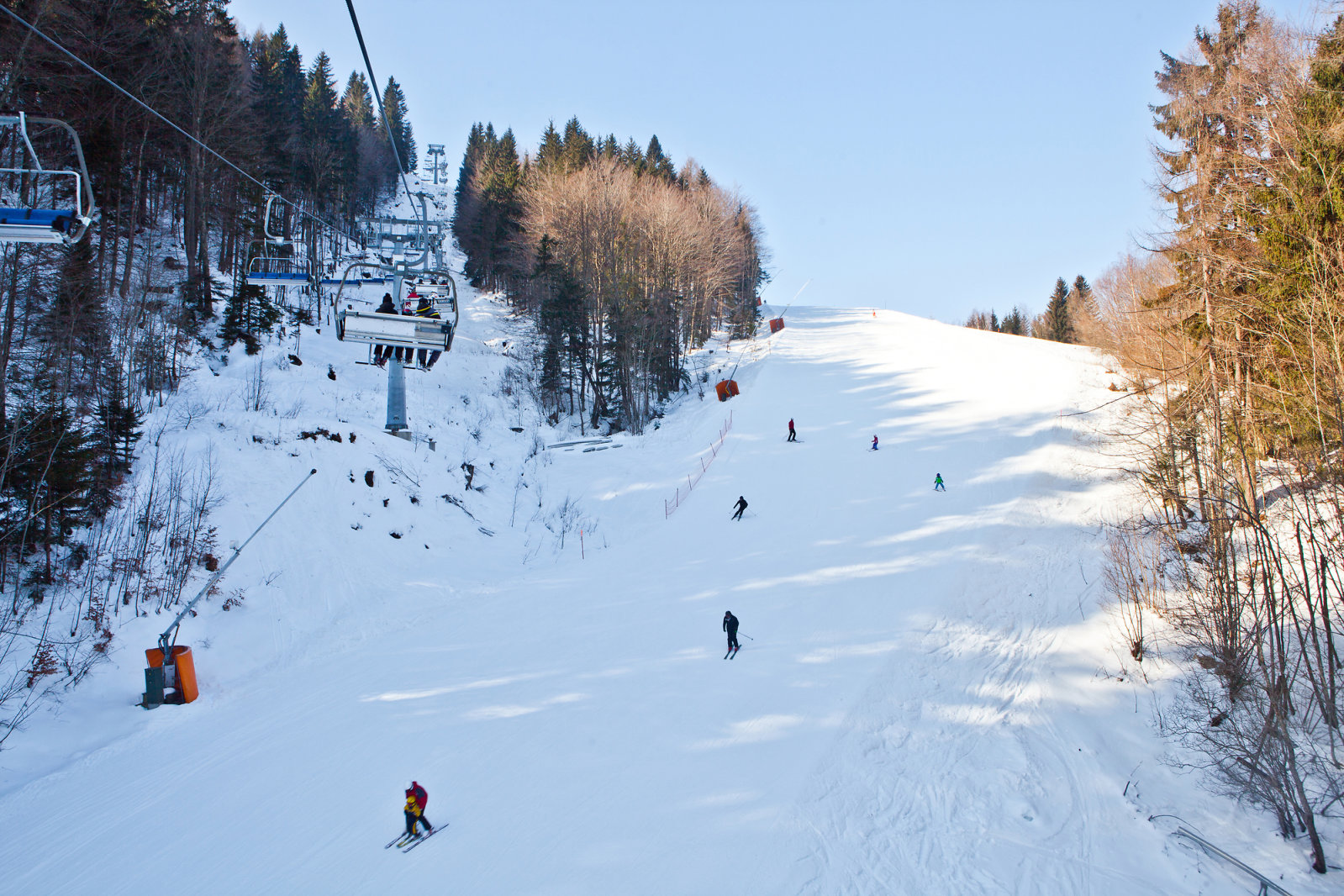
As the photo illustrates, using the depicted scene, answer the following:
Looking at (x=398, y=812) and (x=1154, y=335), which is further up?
(x=1154, y=335)

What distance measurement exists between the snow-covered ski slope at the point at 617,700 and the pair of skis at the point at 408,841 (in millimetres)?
147

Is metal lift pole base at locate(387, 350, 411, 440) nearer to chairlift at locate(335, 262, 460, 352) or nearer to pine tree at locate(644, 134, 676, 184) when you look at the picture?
chairlift at locate(335, 262, 460, 352)

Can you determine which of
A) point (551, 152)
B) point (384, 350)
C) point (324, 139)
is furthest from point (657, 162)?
point (384, 350)

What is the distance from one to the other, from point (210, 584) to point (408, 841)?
8.33 metres

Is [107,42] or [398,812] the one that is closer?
[398,812]

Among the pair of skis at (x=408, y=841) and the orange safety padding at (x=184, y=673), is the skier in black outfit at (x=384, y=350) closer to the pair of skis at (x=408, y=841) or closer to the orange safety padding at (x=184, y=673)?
the orange safety padding at (x=184, y=673)

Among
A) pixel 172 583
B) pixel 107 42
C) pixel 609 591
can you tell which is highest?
pixel 107 42

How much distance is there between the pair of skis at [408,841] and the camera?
830 centimetres

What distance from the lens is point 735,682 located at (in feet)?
43.0

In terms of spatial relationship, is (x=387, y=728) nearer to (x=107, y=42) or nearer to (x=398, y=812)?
(x=398, y=812)

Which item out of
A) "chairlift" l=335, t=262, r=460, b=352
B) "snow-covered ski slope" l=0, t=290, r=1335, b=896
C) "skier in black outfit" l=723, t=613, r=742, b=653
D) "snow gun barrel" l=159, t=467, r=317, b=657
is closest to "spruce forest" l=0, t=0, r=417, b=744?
"snow gun barrel" l=159, t=467, r=317, b=657

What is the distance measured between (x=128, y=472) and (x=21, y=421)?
306cm

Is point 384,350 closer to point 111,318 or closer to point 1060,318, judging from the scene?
point 111,318

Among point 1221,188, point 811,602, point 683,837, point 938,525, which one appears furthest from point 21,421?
point 1221,188
